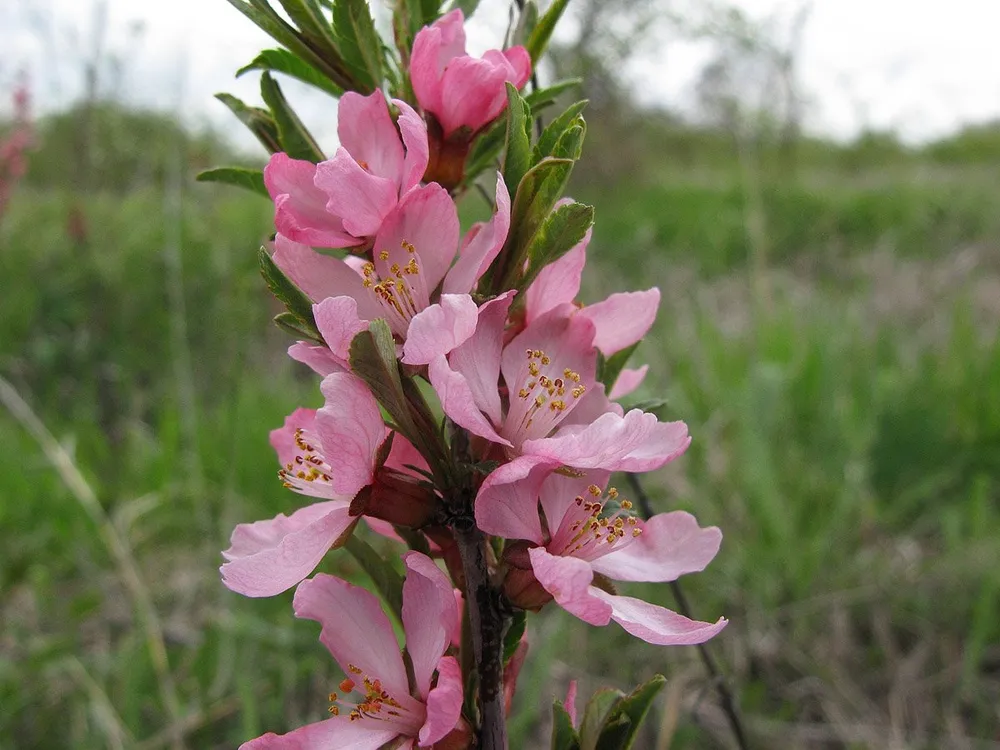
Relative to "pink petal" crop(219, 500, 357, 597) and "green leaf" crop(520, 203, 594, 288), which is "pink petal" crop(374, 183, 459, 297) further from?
"pink petal" crop(219, 500, 357, 597)

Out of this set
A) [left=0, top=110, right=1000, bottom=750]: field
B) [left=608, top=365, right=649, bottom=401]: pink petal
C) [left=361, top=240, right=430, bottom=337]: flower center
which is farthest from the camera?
[left=0, top=110, right=1000, bottom=750]: field

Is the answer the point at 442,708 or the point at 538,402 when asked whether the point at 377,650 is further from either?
the point at 538,402

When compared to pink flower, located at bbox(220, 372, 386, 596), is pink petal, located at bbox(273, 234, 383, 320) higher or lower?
higher

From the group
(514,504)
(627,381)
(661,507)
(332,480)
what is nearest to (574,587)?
(514,504)

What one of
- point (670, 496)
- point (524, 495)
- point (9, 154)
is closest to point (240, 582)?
point (524, 495)

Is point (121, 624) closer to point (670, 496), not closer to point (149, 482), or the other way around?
point (149, 482)

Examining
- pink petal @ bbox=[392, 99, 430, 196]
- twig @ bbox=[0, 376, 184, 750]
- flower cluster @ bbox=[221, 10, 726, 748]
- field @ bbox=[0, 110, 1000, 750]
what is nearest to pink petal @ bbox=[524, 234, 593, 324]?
flower cluster @ bbox=[221, 10, 726, 748]
